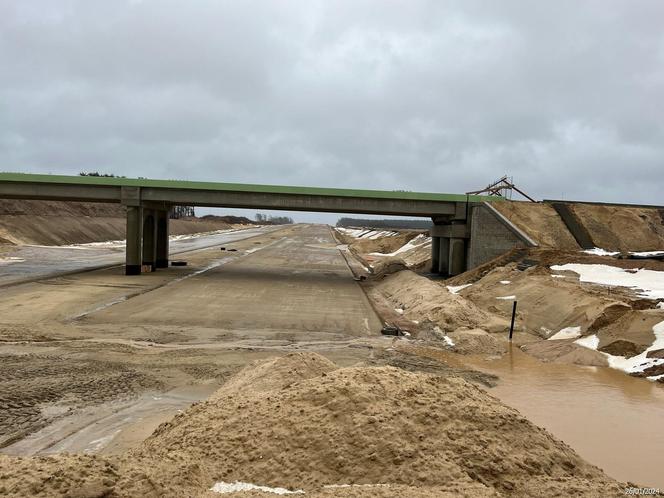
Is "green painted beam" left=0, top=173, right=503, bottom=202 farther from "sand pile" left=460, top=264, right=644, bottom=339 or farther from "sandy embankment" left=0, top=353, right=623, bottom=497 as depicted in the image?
"sandy embankment" left=0, top=353, right=623, bottom=497

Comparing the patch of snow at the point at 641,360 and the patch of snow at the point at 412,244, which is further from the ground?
the patch of snow at the point at 412,244

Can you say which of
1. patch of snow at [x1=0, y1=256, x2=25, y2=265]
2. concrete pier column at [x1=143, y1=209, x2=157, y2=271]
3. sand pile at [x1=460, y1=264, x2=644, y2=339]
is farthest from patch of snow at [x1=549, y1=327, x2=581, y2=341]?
patch of snow at [x1=0, y1=256, x2=25, y2=265]

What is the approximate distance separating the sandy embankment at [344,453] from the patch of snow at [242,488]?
7cm

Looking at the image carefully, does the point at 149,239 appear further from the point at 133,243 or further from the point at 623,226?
the point at 623,226

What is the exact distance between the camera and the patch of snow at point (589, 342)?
14922 mm

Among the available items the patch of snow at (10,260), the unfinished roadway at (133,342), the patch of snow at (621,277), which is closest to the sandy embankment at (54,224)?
the patch of snow at (10,260)

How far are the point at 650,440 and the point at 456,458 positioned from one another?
5188mm

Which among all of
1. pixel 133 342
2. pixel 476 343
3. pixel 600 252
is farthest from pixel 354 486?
pixel 600 252

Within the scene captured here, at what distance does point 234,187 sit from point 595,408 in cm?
2630

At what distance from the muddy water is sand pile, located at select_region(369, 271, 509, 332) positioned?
3.14m

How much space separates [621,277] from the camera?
76.8ft

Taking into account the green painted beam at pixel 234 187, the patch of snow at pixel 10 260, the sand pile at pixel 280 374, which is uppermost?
the green painted beam at pixel 234 187

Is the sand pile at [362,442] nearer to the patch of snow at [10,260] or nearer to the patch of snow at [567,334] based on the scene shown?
the patch of snow at [567,334]

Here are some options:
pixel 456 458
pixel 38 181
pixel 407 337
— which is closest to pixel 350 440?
pixel 456 458
